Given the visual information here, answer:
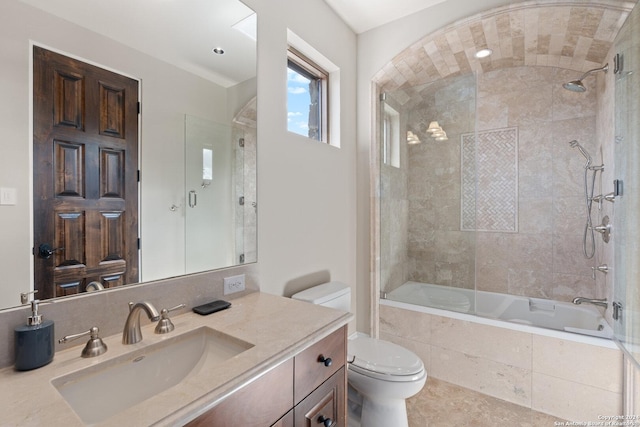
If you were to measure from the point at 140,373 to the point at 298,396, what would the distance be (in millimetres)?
492

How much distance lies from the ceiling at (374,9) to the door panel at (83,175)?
5.85 ft

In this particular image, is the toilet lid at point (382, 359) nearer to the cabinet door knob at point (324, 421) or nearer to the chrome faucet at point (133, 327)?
the cabinet door knob at point (324, 421)

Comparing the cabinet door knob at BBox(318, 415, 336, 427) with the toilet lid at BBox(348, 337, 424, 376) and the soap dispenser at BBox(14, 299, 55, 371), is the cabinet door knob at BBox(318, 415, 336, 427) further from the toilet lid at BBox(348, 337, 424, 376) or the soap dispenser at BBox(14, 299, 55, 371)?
the soap dispenser at BBox(14, 299, 55, 371)

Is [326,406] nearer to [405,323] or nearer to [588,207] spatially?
[405,323]

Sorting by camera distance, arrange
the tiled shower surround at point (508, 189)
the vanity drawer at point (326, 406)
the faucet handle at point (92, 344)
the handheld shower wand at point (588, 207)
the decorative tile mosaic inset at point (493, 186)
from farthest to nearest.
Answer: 1. the decorative tile mosaic inset at point (493, 186)
2. the tiled shower surround at point (508, 189)
3. the handheld shower wand at point (588, 207)
4. the vanity drawer at point (326, 406)
5. the faucet handle at point (92, 344)

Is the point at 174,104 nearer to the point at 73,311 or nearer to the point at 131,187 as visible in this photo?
the point at 131,187

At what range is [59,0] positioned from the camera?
910 mm

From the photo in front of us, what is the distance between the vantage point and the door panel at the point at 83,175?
86 centimetres

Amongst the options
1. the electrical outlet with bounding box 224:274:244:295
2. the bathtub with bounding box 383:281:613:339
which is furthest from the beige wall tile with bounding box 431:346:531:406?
the electrical outlet with bounding box 224:274:244:295

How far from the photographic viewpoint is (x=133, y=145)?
1.07 m

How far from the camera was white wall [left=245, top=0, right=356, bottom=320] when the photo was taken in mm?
1635

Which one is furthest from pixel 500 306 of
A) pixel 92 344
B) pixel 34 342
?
pixel 34 342

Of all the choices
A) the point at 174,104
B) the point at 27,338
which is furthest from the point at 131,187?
the point at 27,338

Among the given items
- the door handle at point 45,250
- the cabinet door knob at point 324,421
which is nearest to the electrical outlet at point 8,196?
the door handle at point 45,250
